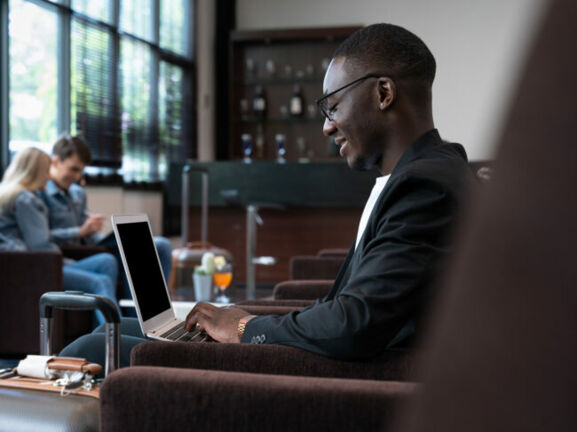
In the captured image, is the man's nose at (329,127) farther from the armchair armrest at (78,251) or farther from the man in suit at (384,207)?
the armchair armrest at (78,251)

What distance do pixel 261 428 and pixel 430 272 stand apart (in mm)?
400

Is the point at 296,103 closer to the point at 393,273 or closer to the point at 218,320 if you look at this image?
the point at 218,320

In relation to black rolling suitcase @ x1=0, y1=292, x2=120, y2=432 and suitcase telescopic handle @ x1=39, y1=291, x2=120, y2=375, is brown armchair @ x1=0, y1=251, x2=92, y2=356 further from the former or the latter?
black rolling suitcase @ x1=0, y1=292, x2=120, y2=432

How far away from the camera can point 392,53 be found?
58.2 inches

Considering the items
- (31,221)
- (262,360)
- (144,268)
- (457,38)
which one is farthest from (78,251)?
(457,38)

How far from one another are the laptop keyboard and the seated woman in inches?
79.3

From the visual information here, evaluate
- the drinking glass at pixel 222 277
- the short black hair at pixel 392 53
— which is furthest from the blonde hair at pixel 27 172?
the short black hair at pixel 392 53

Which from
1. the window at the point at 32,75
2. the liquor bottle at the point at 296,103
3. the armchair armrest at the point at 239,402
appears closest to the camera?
the armchair armrest at the point at 239,402

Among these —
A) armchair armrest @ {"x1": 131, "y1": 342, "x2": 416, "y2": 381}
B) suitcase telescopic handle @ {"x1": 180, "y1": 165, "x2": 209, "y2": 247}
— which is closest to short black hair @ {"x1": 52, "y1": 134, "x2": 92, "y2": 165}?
suitcase telescopic handle @ {"x1": 180, "y1": 165, "x2": 209, "y2": 247}

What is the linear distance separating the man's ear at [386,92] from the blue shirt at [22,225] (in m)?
2.63

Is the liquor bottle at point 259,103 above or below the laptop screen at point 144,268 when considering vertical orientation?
above

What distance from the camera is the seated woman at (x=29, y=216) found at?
143 inches

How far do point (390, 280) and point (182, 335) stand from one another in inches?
25.1

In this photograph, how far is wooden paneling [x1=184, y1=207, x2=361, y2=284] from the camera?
6.62m
